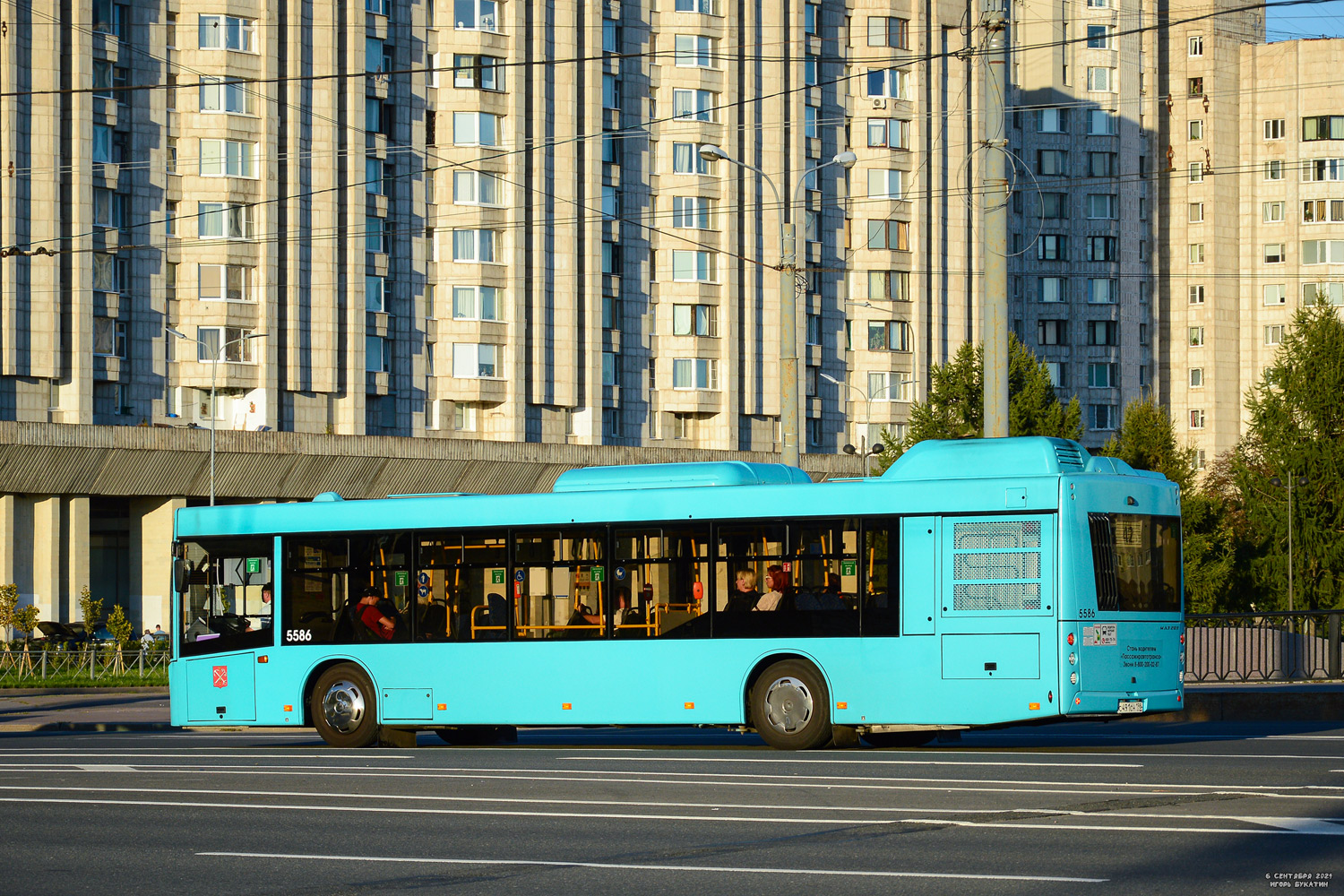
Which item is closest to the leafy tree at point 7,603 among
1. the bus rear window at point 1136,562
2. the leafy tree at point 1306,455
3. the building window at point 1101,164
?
the bus rear window at point 1136,562

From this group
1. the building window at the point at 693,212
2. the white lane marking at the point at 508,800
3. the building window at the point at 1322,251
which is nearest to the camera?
the white lane marking at the point at 508,800

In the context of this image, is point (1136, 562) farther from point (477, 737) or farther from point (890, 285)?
point (890, 285)

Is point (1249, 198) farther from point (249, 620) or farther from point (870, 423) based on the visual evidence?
point (249, 620)

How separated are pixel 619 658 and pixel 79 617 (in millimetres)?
43584

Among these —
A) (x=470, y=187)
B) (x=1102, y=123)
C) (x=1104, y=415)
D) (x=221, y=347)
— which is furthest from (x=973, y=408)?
(x=1102, y=123)

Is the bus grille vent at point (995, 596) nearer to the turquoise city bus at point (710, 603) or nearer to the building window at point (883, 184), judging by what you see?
the turquoise city bus at point (710, 603)

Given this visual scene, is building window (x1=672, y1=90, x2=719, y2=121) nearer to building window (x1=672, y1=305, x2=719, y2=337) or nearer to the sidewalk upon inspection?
building window (x1=672, y1=305, x2=719, y2=337)

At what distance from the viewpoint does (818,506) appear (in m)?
18.6

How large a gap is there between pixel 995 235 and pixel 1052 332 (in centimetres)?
7466

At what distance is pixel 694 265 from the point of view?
246ft

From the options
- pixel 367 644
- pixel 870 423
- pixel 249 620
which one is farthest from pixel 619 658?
pixel 870 423

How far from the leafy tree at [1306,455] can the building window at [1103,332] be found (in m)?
31.6

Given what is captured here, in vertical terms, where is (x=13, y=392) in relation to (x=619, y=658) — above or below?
above

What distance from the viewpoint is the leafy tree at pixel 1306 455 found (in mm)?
60719
